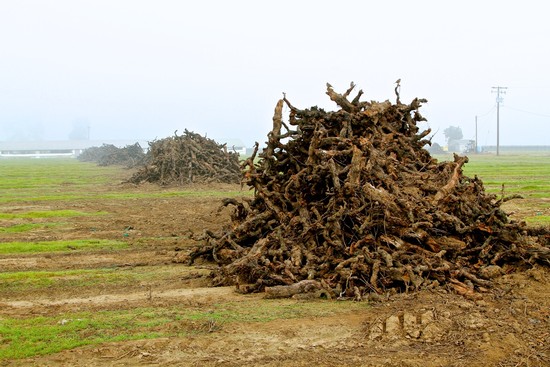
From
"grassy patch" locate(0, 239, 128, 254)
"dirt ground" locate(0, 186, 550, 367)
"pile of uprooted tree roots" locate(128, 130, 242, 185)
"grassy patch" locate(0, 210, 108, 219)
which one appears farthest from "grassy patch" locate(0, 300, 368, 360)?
"pile of uprooted tree roots" locate(128, 130, 242, 185)

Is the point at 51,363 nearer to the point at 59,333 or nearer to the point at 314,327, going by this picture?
the point at 59,333

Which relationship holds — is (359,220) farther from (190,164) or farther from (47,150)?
(47,150)

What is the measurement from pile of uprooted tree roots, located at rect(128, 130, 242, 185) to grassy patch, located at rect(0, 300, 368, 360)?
21118 mm

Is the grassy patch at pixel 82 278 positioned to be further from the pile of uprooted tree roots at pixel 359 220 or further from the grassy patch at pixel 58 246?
the grassy patch at pixel 58 246

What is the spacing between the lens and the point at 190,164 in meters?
29.2

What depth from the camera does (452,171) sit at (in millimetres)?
10539

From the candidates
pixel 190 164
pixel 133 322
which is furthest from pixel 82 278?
pixel 190 164

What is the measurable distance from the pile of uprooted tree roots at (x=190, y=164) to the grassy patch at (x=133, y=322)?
21.1 meters

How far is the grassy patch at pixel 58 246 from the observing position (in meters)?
12.3

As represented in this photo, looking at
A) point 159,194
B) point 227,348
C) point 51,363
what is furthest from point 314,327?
point 159,194

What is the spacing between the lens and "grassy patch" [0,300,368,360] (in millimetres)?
6395

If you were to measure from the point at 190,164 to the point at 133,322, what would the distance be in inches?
885

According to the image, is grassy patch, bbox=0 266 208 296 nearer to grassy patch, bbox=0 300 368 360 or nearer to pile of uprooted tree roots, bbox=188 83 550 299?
pile of uprooted tree roots, bbox=188 83 550 299

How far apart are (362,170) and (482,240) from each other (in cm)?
230
